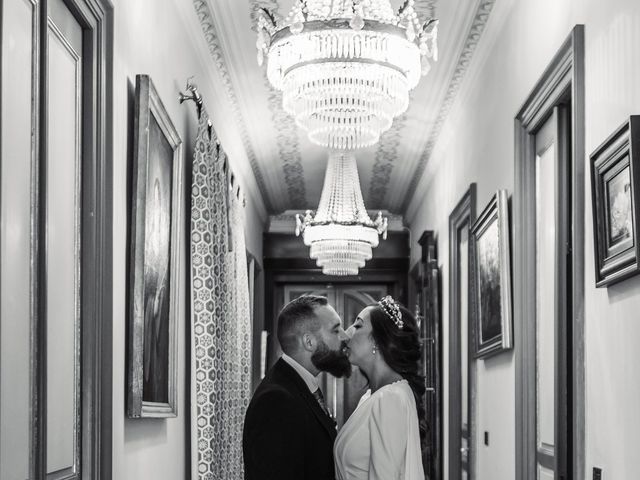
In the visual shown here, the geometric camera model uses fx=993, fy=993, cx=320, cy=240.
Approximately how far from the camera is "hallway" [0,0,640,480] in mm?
2820

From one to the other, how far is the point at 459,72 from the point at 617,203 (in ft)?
12.7

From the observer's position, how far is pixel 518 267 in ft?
16.6

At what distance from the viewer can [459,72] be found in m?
6.92

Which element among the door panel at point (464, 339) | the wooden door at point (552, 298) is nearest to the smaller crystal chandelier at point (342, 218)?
the door panel at point (464, 339)

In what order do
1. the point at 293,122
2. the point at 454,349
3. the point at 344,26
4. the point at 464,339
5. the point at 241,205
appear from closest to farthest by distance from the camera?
the point at 344,26 → the point at 464,339 → the point at 454,349 → the point at 241,205 → the point at 293,122

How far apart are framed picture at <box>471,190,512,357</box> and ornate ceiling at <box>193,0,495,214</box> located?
1195 millimetres

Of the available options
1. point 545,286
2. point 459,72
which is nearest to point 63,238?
point 545,286

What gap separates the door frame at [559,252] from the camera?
3676 mm

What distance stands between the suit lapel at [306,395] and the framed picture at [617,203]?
3.72 ft

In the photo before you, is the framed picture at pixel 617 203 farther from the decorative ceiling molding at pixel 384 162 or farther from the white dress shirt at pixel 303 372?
the decorative ceiling molding at pixel 384 162

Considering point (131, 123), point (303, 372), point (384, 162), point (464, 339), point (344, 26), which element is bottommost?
point (303, 372)

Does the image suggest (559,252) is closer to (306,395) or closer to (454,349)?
(306,395)

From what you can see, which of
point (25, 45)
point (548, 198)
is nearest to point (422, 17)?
point (548, 198)

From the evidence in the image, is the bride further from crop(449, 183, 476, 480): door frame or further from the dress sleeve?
crop(449, 183, 476, 480): door frame
